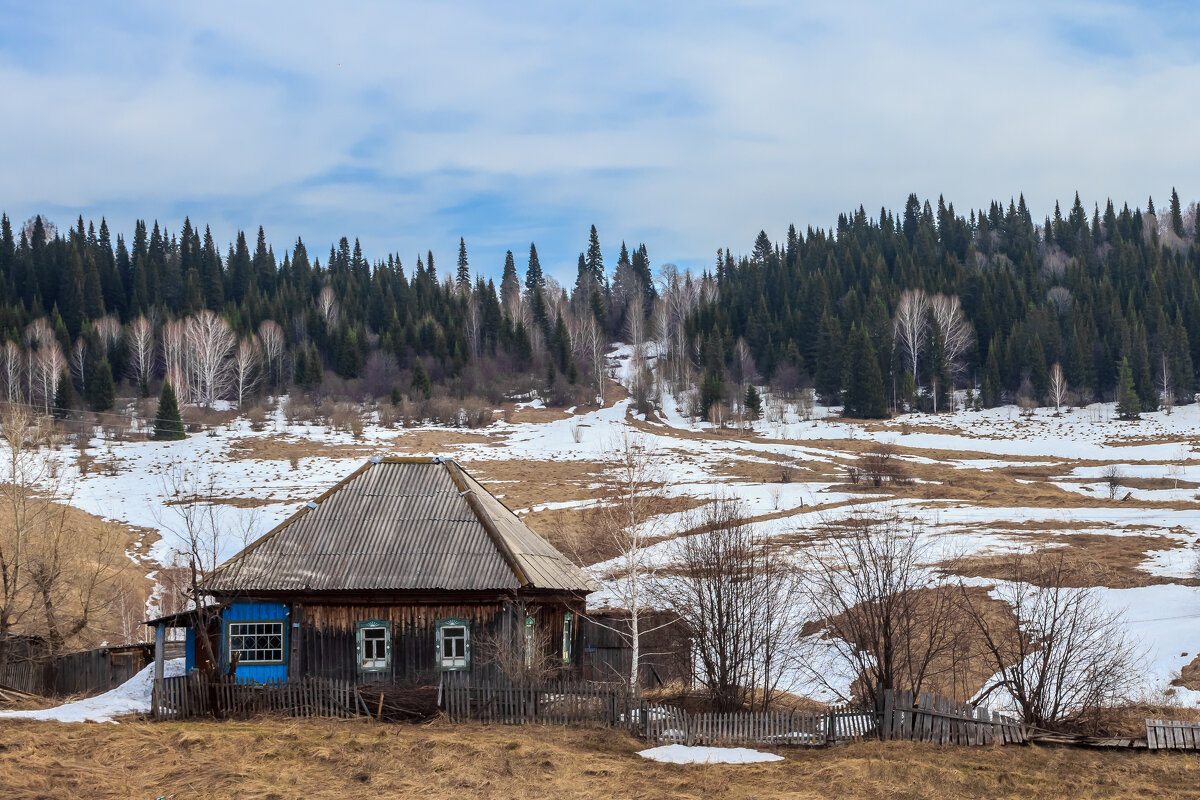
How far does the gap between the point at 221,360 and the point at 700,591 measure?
97635 mm

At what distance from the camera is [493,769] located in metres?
16.0

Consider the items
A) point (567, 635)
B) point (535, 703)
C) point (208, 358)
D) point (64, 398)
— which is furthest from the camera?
point (208, 358)

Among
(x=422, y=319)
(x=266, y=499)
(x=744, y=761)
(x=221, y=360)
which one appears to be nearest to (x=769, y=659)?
(x=744, y=761)

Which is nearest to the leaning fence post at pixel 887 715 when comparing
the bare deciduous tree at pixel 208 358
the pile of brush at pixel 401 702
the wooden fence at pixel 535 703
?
the wooden fence at pixel 535 703

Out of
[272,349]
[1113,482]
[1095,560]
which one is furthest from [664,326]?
[1095,560]

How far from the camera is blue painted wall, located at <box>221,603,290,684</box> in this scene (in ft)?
76.7

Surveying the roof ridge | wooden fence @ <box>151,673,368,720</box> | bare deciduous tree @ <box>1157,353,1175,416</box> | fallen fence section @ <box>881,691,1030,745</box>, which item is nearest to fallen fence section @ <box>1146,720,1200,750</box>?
fallen fence section @ <box>881,691,1030,745</box>

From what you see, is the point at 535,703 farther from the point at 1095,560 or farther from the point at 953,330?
the point at 953,330

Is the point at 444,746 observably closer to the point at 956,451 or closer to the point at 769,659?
the point at 769,659

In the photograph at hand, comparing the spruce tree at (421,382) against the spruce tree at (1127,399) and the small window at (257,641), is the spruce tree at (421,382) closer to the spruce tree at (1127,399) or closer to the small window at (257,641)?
the spruce tree at (1127,399)

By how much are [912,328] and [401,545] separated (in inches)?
3954

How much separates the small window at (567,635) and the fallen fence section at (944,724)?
8.55 m

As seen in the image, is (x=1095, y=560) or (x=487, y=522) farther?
(x=1095, y=560)

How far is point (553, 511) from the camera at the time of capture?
176 feet
